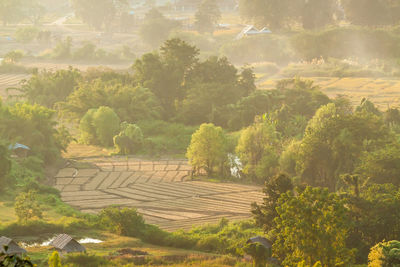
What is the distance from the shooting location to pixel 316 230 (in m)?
22.4

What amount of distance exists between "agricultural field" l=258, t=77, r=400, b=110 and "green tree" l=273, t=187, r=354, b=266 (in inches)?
1671

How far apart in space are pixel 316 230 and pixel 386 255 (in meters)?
2.51

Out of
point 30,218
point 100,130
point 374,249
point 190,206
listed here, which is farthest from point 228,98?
point 374,249

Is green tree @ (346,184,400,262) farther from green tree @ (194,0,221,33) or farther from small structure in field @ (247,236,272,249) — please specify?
green tree @ (194,0,221,33)

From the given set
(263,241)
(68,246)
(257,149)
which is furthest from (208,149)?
(68,246)

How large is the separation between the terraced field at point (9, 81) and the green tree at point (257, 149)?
39.8m

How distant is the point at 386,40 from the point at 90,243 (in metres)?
76.5

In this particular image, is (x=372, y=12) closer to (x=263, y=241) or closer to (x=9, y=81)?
(x=9, y=81)

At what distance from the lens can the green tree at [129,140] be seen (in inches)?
2031

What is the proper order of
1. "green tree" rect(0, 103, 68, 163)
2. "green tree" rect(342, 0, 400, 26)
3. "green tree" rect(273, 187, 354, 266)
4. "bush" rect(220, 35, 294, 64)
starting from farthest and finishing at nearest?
"green tree" rect(342, 0, 400, 26)
"bush" rect(220, 35, 294, 64)
"green tree" rect(0, 103, 68, 163)
"green tree" rect(273, 187, 354, 266)

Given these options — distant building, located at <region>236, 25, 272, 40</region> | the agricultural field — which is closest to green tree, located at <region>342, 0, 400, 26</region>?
distant building, located at <region>236, 25, 272, 40</region>

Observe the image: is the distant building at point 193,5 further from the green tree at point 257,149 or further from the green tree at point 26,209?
the green tree at point 26,209

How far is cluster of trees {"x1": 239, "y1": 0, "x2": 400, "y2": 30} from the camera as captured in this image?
354 ft

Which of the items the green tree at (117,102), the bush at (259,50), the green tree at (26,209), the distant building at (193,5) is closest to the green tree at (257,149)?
the green tree at (26,209)
